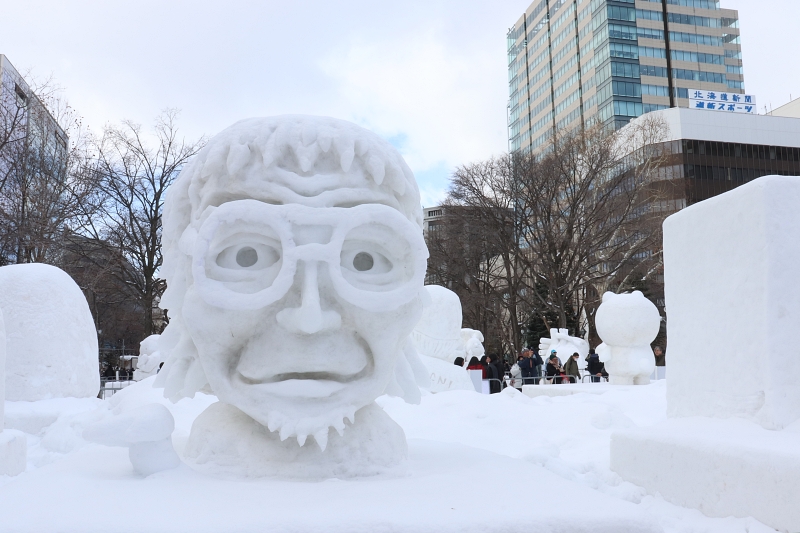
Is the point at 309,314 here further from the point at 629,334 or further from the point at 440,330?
the point at 629,334

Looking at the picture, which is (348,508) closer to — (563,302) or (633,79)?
(563,302)

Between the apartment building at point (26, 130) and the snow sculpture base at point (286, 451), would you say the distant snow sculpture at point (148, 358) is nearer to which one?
the apartment building at point (26, 130)

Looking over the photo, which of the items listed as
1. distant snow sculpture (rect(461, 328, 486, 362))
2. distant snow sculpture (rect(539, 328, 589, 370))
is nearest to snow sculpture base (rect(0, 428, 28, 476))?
distant snow sculpture (rect(461, 328, 486, 362))

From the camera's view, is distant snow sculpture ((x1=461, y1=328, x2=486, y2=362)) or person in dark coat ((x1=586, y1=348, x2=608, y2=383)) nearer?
person in dark coat ((x1=586, y1=348, x2=608, y2=383))

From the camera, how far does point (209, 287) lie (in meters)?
2.79

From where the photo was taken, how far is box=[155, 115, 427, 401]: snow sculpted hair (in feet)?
9.73

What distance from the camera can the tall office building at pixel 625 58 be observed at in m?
45.4

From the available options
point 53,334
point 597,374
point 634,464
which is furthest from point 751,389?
point 597,374

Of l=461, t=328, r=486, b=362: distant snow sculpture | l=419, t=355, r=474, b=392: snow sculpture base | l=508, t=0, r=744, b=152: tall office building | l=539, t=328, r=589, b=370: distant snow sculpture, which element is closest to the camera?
l=419, t=355, r=474, b=392: snow sculpture base

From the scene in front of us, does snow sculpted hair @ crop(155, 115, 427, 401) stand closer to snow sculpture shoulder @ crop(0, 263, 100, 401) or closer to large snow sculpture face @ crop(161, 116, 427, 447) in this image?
large snow sculpture face @ crop(161, 116, 427, 447)

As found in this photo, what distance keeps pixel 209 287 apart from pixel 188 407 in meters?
3.11

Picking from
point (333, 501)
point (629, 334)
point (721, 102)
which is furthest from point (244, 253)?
point (721, 102)

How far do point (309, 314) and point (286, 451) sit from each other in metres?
0.66

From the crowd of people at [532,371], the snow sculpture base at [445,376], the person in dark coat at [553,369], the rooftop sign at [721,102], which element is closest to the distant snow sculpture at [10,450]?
the snow sculpture base at [445,376]
